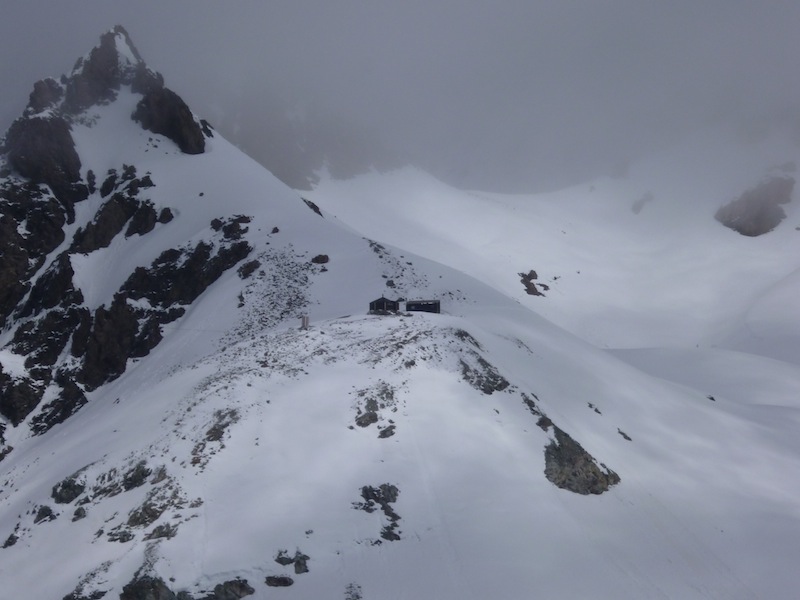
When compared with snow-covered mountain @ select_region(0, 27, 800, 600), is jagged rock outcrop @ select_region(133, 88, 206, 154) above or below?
above

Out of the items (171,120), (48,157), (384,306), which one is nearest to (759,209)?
(384,306)

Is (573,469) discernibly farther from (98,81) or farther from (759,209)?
(759,209)

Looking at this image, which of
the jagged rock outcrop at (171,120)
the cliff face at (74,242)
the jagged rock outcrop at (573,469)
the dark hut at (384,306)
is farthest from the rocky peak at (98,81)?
the jagged rock outcrop at (573,469)

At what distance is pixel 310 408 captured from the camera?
966 inches

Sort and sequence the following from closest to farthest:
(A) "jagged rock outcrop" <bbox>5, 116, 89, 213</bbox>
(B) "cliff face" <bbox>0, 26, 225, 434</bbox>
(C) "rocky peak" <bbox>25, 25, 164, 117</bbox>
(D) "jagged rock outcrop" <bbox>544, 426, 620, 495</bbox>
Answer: (D) "jagged rock outcrop" <bbox>544, 426, 620, 495</bbox>
(B) "cliff face" <bbox>0, 26, 225, 434</bbox>
(A) "jagged rock outcrop" <bbox>5, 116, 89, 213</bbox>
(C) "rocky peak" <bbox>25, 25, 164, 117</bbox>

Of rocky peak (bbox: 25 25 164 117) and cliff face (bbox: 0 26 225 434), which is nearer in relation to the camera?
cliff face (bbox: 0 26 225 434)

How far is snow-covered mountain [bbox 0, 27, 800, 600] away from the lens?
61.9 ft

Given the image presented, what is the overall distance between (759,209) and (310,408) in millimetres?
100895

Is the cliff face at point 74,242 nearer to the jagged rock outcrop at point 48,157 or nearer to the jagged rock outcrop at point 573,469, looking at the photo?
the jagged rock outcrop at point 48,157

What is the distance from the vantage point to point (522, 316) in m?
44.4

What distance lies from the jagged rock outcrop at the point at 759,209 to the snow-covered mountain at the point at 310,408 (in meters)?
30.0

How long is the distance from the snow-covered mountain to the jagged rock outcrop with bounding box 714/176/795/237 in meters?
30.0

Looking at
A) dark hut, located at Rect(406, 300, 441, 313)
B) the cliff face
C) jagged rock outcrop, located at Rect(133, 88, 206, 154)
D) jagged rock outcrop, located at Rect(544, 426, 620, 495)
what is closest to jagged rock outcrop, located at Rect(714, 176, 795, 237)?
dark hut, located at Rect(406, 300, 441, 313)

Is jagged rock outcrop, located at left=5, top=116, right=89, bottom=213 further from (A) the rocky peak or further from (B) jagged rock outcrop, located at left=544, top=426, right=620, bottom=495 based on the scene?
(B) jagged rock outcrop, located at left=544, top=426, right=620, bottom=495
